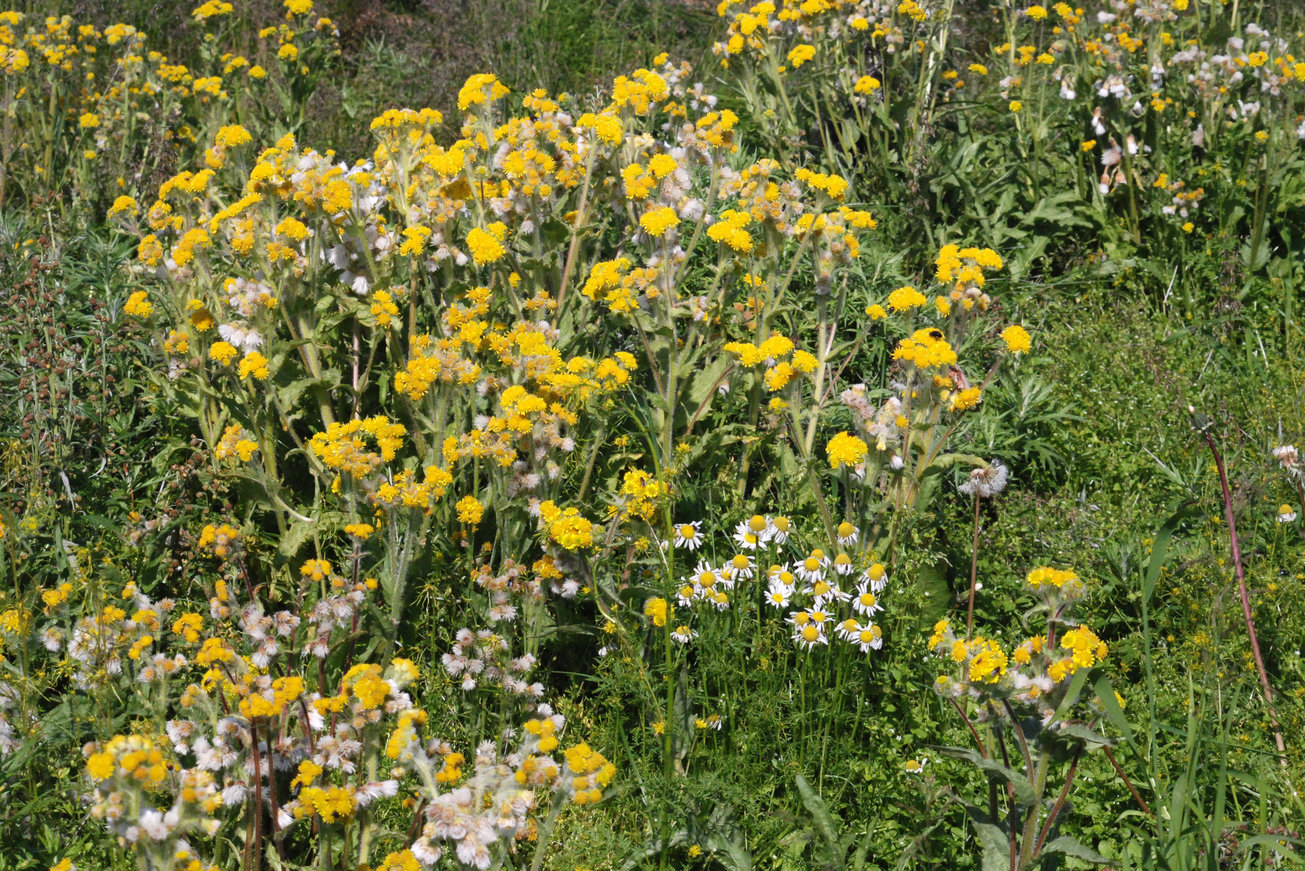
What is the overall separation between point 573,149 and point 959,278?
1.30 meters

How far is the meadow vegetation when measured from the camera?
214 centimetres

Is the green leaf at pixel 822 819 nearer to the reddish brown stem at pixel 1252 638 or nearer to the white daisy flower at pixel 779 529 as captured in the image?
the white daisy flower at pixel 779 529

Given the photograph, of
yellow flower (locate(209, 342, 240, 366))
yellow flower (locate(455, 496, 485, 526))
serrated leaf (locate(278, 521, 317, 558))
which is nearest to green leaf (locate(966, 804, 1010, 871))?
yellow flower (locate(455, 496, 485, 526))

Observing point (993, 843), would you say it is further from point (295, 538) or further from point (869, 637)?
point (295, 538)

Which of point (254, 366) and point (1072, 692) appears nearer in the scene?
point (1072, 692)

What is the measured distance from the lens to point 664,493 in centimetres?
258

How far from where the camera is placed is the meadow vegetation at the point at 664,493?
7.03ft

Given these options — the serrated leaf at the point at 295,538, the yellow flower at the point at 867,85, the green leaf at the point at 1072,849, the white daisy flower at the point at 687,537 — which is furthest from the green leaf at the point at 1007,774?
the yellow flower at the point at 867,85

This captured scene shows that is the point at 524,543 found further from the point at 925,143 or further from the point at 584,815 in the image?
the point at 925,143

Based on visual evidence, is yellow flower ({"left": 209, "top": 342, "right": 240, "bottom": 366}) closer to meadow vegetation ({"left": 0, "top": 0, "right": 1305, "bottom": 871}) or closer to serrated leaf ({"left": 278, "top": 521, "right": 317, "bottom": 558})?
meadow vegetation ({"left": 0, "top": 0, "right": 1305, "bottom": 871})

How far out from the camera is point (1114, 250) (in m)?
4.86

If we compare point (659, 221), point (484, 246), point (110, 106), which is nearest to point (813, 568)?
point (659, 221)

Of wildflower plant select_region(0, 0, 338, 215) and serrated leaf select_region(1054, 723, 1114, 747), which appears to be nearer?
serrated leaf select_region(1054, 723, 1114, 747)

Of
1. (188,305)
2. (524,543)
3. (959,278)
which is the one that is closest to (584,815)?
(524,543)
